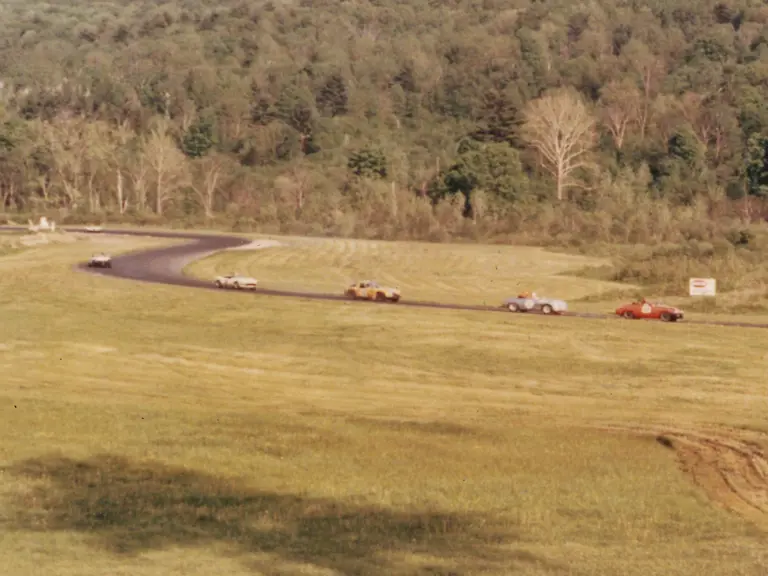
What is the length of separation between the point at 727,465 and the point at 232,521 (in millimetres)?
12641

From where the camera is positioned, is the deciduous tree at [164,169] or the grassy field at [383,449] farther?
the deciduous tree at [164,169]

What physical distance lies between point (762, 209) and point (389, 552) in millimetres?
128139

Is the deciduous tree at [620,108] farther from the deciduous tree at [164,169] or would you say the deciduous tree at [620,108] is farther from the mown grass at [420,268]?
the mown grass at [420,268]

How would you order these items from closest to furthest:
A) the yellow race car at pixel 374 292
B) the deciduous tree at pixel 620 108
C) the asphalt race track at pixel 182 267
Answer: the asphalt race track at pixel 182 267
the yellow race car at pixel 374 292
the deciduous tree at pixel 620 108

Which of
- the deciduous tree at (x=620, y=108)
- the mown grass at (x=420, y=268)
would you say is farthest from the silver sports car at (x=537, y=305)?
the deciduous tree at (x=620, y=108)

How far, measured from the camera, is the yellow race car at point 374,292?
6550 centimetres

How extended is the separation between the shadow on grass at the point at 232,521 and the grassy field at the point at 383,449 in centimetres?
8

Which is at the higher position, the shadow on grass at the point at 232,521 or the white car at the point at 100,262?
the white car at the point at 100,262

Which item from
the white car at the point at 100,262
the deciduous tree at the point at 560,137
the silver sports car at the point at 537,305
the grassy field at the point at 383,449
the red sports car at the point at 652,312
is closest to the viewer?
the grassy field at the point at 383,449

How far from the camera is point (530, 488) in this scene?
2412 cm

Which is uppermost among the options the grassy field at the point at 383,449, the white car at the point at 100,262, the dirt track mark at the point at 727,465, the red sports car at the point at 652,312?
the white car at the point at 100,262

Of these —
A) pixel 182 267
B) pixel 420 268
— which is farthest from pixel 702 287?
pixel 182 267

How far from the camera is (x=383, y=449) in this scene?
27469 millimetres

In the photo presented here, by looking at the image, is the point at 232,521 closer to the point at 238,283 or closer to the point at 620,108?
the point at 238,283
